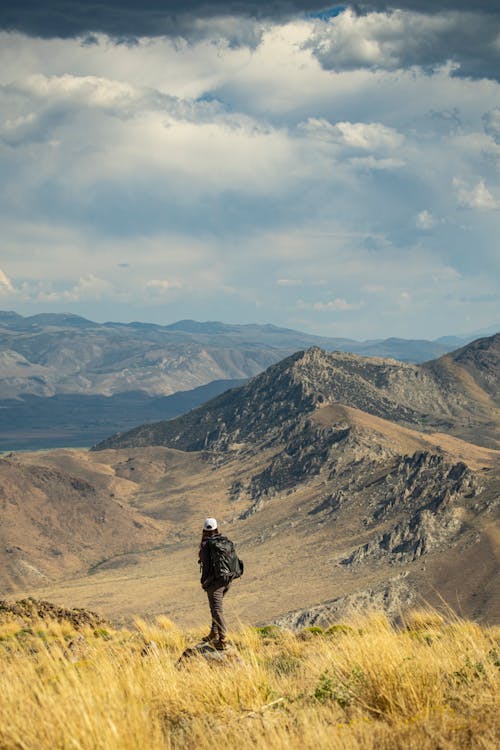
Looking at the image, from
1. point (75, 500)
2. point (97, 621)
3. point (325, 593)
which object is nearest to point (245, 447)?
point (75, 500)

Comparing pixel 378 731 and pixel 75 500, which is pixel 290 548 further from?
pixel 378 731

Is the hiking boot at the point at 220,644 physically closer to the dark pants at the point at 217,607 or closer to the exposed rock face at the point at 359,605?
the dark pants at the point at 217,607

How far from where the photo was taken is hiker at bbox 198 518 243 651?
11.2 metres

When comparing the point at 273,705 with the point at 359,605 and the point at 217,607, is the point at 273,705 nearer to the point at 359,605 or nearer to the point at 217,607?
the point at 217,607

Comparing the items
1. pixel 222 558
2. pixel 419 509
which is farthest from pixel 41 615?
pixel 419 509

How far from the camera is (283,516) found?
124188mm

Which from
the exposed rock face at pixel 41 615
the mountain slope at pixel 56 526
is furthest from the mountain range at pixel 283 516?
the exposed rock face at pixel 41 615

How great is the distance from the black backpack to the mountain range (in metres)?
36.2

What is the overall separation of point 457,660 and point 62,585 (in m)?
100

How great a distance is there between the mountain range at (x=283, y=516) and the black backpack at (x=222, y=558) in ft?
119

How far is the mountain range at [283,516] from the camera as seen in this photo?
270ft

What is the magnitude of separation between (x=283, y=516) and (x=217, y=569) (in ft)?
379

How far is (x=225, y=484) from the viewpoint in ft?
509

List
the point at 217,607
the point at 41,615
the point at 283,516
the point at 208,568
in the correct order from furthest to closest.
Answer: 1. the point at 283,516
2. the point at 41,615
3. the point at 217,607
4. the point at 208,568
